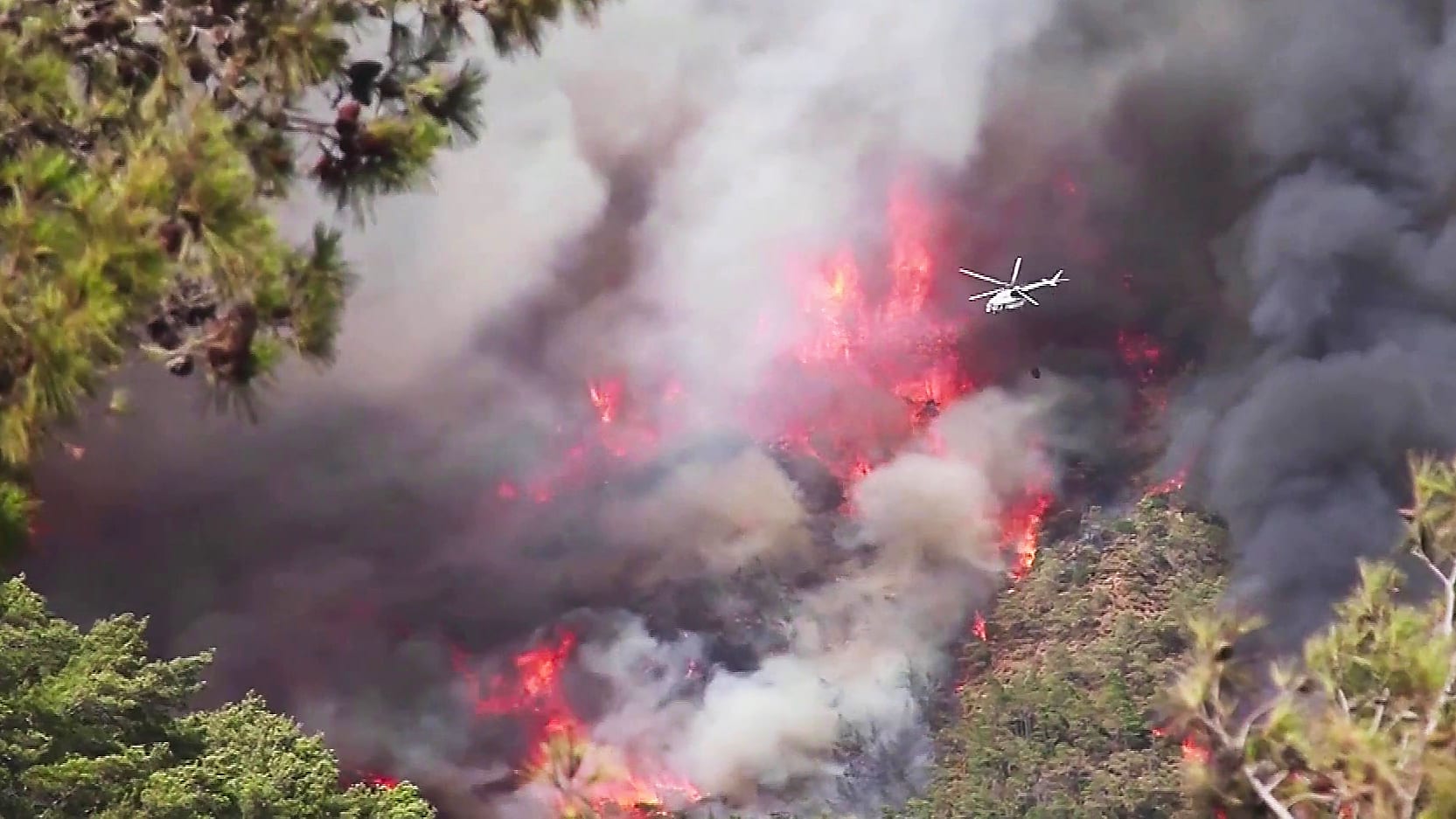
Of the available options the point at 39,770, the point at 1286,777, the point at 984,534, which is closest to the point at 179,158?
the point at 1286,777

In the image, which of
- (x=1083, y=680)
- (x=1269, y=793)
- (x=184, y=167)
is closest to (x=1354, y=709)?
(x=1269, y=793)

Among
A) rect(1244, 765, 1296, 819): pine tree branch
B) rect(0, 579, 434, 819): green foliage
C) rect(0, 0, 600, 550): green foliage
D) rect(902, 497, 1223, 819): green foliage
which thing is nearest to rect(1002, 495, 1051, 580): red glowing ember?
rect(902, 497, 1223, 819): green foliage

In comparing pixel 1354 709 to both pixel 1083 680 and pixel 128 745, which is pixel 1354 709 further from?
pixel 1083 680

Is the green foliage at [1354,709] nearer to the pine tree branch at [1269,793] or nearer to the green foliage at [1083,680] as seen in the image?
the pine tree branch at [1269,793]

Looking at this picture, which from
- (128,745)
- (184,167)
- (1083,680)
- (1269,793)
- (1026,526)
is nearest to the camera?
(184,167)

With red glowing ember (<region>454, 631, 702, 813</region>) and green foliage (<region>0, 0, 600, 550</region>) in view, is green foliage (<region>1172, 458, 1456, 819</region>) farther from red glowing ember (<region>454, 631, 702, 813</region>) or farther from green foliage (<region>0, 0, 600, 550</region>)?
red glowing ember (<region>454, 631, 702, 813</region>)

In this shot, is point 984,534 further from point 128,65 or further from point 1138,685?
point 128,65
